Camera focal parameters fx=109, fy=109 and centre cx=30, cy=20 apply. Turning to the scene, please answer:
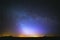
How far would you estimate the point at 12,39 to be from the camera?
144 centimetres

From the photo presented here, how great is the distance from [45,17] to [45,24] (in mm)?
95

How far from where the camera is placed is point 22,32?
4.85 feet

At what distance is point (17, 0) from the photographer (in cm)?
151

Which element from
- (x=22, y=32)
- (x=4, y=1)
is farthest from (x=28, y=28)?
(x=4, y=1)

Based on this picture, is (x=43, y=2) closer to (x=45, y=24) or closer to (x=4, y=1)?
(x=45, y=24)

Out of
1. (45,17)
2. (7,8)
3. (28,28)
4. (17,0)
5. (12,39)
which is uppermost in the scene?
(17,0)

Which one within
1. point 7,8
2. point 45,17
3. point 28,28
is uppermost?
point 7,8

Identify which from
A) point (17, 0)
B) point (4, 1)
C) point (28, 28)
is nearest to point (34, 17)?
point (28, 28)

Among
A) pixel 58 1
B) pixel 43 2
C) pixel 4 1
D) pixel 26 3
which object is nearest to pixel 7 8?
pixel 4 1

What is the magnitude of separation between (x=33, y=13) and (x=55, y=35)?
1.38 ft

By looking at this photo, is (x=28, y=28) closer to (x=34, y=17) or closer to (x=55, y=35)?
(x=34, y=17)

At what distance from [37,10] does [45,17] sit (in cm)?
15

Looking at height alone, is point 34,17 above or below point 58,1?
below

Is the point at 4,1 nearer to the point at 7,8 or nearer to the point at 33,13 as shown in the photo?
the point at 7,8
